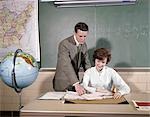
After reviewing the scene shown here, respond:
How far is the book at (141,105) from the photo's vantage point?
1.60 metres

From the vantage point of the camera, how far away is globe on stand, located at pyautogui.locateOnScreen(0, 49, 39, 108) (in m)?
2.14

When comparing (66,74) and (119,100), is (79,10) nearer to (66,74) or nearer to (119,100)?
(66,74)

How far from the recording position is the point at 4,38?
3.38m

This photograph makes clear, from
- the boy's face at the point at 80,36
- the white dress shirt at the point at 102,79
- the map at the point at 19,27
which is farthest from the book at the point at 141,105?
the map at the point at 19,27

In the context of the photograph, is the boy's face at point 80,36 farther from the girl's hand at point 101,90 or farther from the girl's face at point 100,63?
the girl's hand at point 101,90

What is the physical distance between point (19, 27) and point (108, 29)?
1111 millimetres

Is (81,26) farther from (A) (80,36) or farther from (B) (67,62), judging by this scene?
(B) (67,62)

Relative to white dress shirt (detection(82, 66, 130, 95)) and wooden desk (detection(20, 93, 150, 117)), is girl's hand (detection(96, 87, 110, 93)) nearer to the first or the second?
white dress shirt (detection(82, 66, 130, 95))

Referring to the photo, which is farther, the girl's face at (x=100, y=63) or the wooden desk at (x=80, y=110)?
the girl's face at (x=100, y=63)

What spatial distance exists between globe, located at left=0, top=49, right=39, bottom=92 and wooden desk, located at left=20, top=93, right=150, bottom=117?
18.8 inches

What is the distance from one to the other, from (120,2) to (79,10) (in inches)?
19.5

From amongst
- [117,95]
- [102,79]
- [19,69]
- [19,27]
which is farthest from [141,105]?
[19,27]

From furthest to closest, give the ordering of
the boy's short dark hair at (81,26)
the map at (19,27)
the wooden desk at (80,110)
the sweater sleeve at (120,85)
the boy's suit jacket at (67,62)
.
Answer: the map at (19,27)
the boy's short dark hair at (81,26)
the boy's suit jacket at (67,62)
the sweater sleeve at (120,85)
the wooden desk at (80,110)

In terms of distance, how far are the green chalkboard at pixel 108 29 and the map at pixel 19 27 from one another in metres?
0.09
